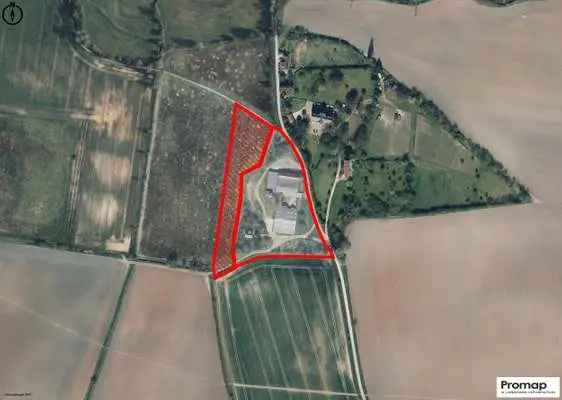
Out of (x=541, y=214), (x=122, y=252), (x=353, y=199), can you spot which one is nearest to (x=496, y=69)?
(x=541, y=214)

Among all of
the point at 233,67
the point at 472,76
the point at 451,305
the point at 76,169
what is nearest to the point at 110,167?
the point at 76,169

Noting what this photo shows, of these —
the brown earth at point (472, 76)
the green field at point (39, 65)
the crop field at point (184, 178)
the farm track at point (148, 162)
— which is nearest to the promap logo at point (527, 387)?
the brown earth at point (472, 76)

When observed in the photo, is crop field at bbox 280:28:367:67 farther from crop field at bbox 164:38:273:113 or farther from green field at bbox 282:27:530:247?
crop field at bbox 164:38:273:113

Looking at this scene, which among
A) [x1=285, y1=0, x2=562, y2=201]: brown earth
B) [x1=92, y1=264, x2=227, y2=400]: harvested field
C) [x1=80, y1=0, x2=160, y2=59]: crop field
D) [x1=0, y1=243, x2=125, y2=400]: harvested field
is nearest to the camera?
[x1=0, y1=243, x2=125, y2=400]: harvested field

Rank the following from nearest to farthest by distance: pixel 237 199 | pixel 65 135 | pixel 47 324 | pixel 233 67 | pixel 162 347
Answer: pixel 47 324 < pixel 162 347 < pixel 65 135 < pixel 237 199 < pixel 233 67

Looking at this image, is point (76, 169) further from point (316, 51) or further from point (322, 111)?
point (316, 51)

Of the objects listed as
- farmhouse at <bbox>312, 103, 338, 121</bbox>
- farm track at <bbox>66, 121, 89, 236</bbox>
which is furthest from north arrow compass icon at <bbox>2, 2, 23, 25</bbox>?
farmhouse at <bbox>312, 103, 338, 121</bbox>

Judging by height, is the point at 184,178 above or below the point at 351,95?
below
